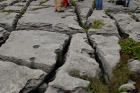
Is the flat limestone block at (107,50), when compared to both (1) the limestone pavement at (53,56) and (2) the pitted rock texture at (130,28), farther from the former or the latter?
(2) the pitted rock texture at (130,28)

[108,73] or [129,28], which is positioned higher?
[129,28]

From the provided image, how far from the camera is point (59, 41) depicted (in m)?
3.50

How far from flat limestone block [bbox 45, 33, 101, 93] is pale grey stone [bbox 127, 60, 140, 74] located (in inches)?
26.6

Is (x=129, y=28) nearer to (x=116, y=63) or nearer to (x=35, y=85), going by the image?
(x=116, y=63)

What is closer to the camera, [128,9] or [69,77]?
[69,77]

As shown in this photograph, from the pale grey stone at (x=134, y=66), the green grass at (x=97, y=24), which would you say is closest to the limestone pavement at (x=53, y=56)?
the green grass at (x=97, y=24)

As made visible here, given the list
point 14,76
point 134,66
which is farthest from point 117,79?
point 14,76

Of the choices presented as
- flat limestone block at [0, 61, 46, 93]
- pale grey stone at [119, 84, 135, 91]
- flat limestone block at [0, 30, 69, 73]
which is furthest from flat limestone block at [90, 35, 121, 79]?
flat limestone block at [0, 61, 46, 93]

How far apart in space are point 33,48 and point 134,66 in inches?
96.0

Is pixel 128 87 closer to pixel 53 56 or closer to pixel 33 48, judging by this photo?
pixel 53 56

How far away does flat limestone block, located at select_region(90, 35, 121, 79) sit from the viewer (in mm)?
2708

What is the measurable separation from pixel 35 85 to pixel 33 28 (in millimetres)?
2739

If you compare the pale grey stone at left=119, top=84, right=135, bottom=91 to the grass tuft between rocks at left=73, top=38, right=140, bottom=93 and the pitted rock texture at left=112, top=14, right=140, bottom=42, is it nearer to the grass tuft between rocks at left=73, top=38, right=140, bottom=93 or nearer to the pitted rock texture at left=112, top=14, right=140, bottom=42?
the grass tuft between rocks at left=73, top=38, right=140, bottom=93

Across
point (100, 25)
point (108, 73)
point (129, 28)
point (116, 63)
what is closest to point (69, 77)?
point (108, 73)
